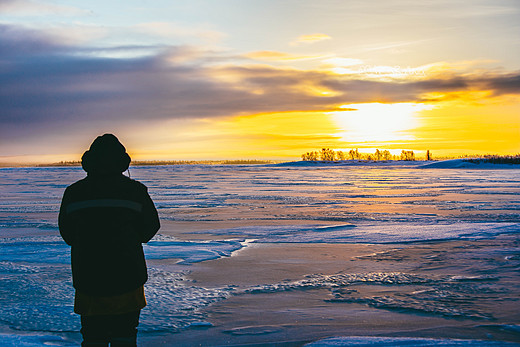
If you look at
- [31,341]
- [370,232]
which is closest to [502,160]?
[370,232]

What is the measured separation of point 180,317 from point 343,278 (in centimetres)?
226

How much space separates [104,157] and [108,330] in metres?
1.06

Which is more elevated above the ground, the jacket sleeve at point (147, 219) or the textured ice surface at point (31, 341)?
the jacket sleeve at point (147, 219)

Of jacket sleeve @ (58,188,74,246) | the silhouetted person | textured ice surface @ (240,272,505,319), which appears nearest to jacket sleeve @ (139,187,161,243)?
the silhouetted person

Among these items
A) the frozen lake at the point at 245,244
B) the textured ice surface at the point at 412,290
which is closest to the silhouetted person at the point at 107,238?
the frozen lake at the point at 245,244

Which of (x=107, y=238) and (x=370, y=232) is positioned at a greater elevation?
(x=107, y=238)

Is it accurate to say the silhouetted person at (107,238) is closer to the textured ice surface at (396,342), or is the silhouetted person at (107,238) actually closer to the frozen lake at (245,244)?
the frozen lake at (245,244)

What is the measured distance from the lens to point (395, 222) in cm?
1152

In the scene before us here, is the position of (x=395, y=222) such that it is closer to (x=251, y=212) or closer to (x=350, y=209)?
(x=350, y=209)

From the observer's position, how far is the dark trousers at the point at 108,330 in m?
3.09

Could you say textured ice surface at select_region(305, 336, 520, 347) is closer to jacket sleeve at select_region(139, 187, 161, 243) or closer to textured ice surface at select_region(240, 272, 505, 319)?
textured ice surface at select_region(240, 272, 505, 319)

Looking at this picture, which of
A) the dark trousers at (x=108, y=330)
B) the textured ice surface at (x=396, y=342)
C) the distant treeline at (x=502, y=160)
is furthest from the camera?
the distant treeline at (x=502, y=160)

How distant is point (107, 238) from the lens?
118 inches

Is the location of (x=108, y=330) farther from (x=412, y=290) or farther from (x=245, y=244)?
(x=245, y=244)
